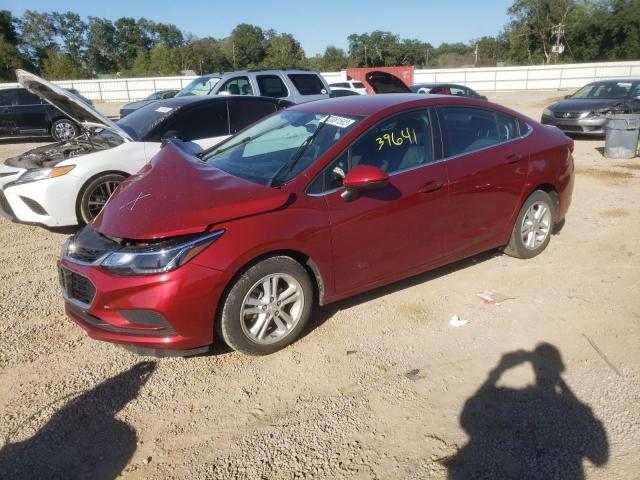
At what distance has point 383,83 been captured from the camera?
9906 millimetres

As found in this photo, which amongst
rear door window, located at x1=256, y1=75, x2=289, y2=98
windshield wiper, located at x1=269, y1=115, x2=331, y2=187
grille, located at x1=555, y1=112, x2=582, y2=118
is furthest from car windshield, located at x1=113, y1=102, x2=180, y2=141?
grille, located at x1=555, y1=112, x2=582, y2=118

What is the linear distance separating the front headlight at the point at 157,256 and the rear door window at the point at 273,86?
27.2 ft

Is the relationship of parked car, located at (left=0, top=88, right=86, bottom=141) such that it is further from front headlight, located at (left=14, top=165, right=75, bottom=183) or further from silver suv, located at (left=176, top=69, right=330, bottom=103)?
front headlight, located at (left=14, top=165, right=75, bottom=183)

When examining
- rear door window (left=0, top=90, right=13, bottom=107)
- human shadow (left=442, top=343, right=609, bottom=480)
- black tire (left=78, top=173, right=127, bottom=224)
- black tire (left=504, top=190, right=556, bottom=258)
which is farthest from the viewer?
rear door window (left=0, top=90, right=13, bottom=107)

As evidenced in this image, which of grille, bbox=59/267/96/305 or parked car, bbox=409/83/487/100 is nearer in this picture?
grille, bbox=59/267/96/305

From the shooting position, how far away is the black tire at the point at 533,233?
4.79 metres

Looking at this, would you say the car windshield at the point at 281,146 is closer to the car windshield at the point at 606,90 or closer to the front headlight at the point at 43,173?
the front headlight at the point at 43,173

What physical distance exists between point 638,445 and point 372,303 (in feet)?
6.76

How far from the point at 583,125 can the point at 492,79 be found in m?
33.1

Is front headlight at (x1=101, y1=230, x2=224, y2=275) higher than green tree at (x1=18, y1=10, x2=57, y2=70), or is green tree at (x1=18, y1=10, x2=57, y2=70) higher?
green tree at (x1=18, y1=10, x2=57, y2=70)

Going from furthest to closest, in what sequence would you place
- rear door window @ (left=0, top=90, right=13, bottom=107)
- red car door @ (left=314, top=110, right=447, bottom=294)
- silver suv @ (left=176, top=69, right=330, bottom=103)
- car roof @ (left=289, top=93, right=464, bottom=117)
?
rear door window @ (left=0, top=90, right=13, bottom=107), silver suv @ (left=176, top=69, right=330, bottom=103), car roof @ (left=289, top=93, right=464, bottom=117), red car door @ (left=314, top=110, right=447, bottom=294)

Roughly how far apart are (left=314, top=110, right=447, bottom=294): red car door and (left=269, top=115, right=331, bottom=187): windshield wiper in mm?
282

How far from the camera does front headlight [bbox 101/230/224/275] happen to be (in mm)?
2963

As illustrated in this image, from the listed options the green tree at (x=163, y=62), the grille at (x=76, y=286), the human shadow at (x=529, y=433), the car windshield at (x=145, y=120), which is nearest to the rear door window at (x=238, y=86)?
the car windshield at (x=145, y=120)
